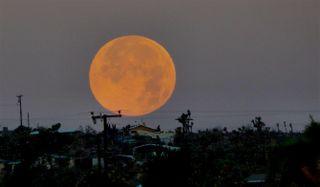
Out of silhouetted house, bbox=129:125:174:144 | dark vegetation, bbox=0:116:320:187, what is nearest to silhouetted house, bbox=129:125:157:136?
silhouetted house, bbox=129:125:174:144

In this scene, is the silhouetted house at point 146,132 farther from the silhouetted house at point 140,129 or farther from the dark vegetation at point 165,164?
the dark vegetation at point 165,164

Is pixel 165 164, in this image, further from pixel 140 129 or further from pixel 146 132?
pixel 140 129

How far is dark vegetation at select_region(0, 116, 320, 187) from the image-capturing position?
59.9 ft

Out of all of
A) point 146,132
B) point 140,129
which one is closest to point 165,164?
point 146,132

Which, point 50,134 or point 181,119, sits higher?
point 181,119

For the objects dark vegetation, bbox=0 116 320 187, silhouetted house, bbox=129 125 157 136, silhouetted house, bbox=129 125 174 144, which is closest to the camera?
dark vegetation, bbox=0 116 320 187

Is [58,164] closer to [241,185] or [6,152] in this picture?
[6,152]

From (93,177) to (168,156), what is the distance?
489 centimetres

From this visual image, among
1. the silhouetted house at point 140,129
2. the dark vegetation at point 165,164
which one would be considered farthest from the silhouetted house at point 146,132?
the dark vegetation at point 165,164

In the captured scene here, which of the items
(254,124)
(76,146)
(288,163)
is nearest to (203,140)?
(76,146)

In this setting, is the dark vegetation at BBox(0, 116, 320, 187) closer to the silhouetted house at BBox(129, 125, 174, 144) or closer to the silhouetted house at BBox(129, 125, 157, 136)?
the silhouetted house at BBox(129, 125, 174, 144)

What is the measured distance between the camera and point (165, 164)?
3089 cm

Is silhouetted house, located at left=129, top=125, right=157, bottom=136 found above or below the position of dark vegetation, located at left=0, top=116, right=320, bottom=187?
above

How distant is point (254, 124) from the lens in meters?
117
